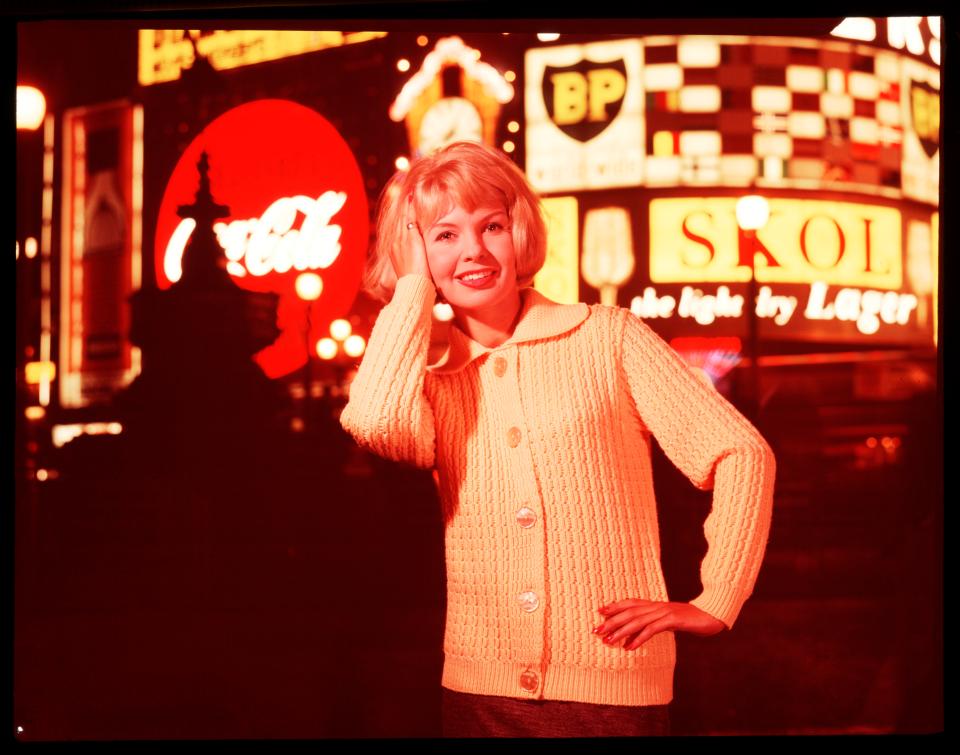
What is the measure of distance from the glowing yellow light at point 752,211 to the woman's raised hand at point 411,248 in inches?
85.3

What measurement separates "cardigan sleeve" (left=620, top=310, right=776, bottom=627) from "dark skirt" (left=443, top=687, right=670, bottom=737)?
27cm

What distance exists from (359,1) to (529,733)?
2.34m

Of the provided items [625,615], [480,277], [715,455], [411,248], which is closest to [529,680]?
[625,615]

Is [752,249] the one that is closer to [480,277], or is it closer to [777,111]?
[777,111]

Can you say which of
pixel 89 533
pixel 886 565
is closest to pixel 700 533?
pixel 886 565

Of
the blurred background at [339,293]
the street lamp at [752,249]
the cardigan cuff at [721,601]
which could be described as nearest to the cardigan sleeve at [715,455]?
the cardigan cuff at [721,601]

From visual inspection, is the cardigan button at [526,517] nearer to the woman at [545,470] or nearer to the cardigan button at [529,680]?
the woman at [545,470]

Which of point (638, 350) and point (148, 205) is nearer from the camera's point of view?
point (638, 350)

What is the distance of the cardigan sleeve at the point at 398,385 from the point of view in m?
2.33

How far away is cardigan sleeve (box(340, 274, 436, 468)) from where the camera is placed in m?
2.33

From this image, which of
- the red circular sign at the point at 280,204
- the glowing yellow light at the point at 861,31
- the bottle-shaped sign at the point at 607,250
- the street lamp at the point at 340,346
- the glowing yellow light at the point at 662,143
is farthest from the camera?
the glowing yellow light at the point at 861,31

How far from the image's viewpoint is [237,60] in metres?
4.38

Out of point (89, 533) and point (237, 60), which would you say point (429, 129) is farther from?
point (89, 533)

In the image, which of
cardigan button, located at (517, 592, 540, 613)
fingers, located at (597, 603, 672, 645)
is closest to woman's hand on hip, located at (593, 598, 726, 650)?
fingers, located at (597, 603, 672, 645)
